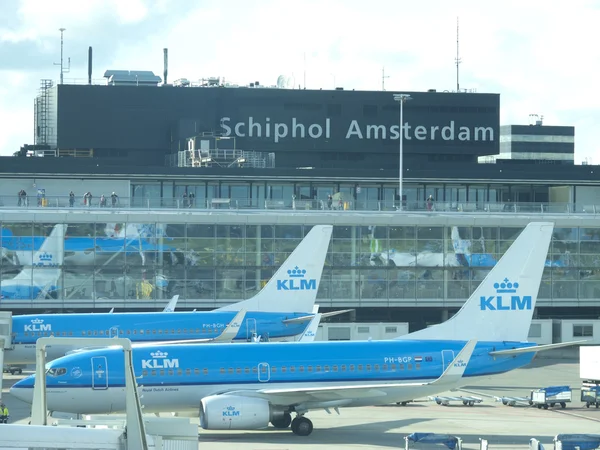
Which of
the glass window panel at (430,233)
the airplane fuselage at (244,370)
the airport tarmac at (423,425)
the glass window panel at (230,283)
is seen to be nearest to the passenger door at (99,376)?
the airplane fuselage at (244,370)

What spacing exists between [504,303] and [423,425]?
660 cm

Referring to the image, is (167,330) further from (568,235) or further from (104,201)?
(568,235)

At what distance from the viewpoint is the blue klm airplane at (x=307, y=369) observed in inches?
1674

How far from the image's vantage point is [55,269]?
83438 mm

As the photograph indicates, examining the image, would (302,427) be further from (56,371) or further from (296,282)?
(296,282)

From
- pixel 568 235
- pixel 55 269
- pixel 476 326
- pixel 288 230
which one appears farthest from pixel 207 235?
pixel 476 326

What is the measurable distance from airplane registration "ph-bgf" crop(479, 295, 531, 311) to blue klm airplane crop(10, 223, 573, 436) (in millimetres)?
45

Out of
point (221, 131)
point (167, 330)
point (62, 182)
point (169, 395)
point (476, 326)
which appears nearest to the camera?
point (169, 395)

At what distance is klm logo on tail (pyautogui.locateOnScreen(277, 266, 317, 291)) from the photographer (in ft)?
221

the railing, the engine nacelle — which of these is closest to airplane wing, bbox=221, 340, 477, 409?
the engine nacelle

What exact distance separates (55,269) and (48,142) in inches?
1650

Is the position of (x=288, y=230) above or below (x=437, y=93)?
below

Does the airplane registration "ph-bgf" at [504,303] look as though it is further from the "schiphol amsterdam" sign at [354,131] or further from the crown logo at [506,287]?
the "schiphol amsterdam" sign at [354,131]

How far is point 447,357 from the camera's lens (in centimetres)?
4578
